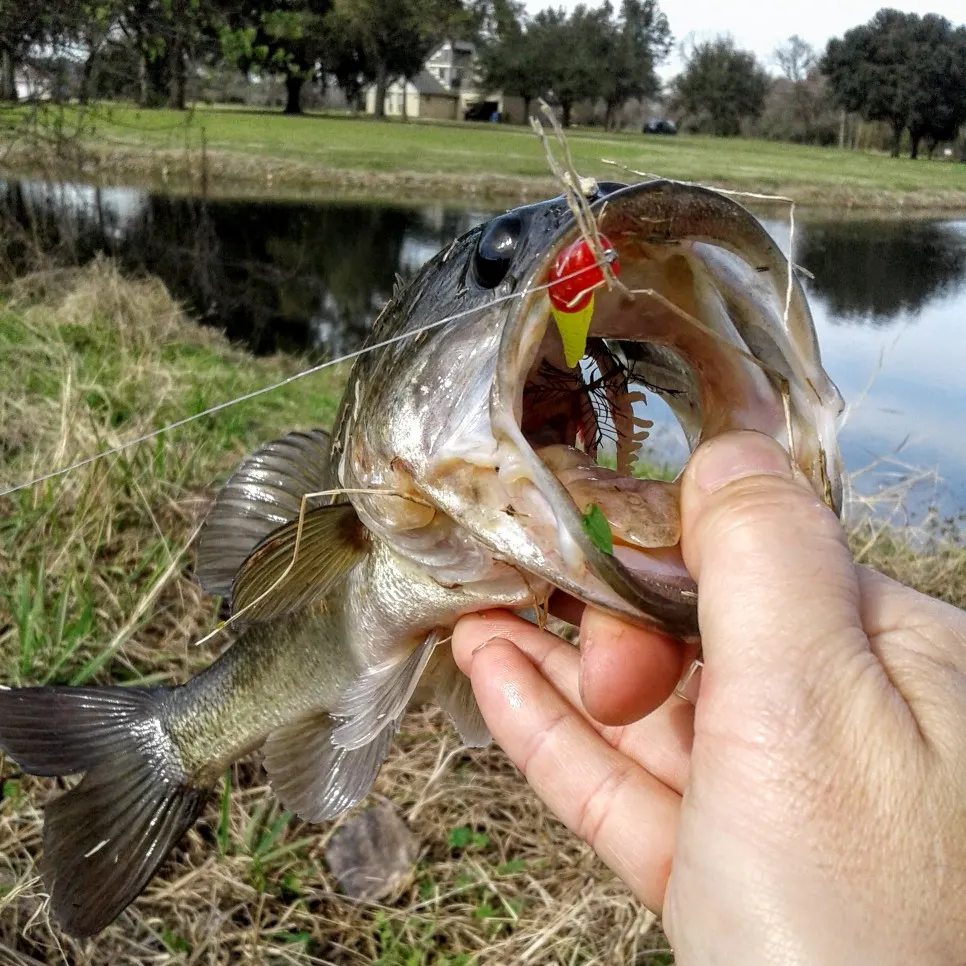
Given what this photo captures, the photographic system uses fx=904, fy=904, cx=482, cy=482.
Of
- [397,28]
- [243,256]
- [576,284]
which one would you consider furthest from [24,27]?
[397,28]

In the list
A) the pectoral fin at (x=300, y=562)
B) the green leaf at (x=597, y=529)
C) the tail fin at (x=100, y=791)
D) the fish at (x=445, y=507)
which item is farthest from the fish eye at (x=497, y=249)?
the tail fin at (x=100, y=791)

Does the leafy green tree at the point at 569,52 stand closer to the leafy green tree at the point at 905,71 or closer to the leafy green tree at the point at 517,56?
the leafy green tree at the point at 517,56

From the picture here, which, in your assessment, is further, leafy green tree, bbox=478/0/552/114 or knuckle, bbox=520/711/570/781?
leafy green tree, bbox=478/0/552/114

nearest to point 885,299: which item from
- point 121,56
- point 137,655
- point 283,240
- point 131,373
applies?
point 283,240

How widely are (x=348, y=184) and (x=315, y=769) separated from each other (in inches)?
995

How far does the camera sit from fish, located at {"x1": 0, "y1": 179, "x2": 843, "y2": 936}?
133 centimetres

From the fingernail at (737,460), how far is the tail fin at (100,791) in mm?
1717

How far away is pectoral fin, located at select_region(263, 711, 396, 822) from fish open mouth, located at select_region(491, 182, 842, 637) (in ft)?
3.77

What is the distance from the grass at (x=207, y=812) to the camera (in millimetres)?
2373

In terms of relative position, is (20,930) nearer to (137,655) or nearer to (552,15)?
(137,655)

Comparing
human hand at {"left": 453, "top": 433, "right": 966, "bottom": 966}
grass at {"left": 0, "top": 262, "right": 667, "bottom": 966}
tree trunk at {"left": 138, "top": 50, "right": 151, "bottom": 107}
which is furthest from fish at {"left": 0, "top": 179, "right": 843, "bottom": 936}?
tree trunk at {"left": 138, "top": 50, "right": 151, "bottom": 107}

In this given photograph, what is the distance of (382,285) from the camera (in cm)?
1435

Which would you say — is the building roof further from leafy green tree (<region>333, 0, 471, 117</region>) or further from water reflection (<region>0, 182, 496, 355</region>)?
water reflection (<region>0, 182, 496, 355</region>)

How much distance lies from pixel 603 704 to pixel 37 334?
18.3ft
